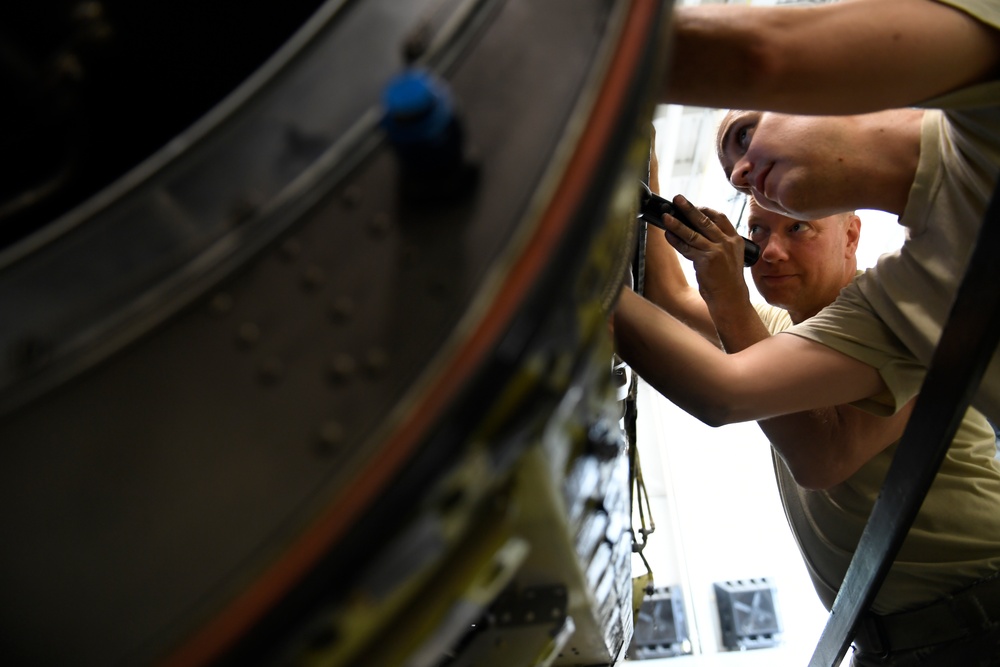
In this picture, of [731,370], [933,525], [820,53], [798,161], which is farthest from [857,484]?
[820,53]

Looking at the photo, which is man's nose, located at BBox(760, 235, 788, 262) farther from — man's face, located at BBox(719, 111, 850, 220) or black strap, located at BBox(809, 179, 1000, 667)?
black strap, located at BBox(809, 179, 1000, 667)

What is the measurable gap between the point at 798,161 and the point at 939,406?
477mm

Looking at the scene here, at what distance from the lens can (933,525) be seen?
3.71 ft

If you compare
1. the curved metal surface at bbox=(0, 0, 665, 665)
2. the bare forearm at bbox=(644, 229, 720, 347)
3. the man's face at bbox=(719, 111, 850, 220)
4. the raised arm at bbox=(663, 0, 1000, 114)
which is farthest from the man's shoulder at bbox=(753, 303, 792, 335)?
the curved metal surface at bbox=(0, 0, 665, 665)

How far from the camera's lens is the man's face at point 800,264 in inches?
56.2

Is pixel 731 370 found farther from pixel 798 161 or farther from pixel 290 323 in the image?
pixel 290 323

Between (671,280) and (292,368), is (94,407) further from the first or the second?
(671,280)

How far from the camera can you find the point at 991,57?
67 centimetres

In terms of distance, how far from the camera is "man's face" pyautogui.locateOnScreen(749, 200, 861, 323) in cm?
143

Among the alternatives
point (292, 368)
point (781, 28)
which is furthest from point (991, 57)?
point (292, 368)

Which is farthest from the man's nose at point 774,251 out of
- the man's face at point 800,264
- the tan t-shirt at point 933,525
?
the tan t-shirt at point 933,525

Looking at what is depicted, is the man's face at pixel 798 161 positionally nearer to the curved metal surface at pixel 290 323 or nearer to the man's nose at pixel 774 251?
the man's nose at pixel 774 251

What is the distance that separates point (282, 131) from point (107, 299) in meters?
0.14

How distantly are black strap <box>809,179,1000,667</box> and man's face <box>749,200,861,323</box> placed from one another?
0.68 m
